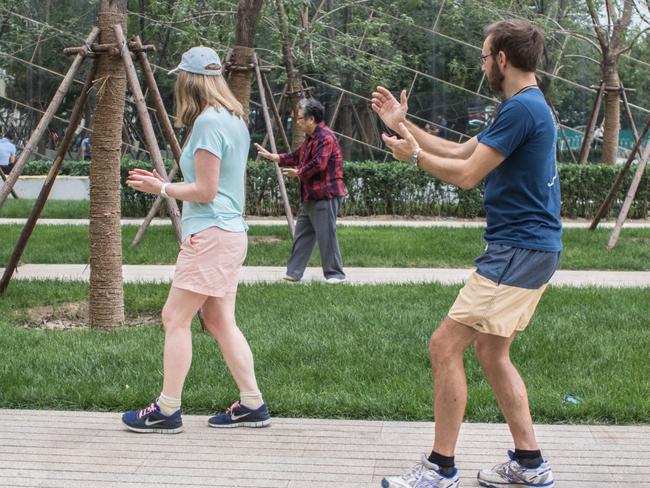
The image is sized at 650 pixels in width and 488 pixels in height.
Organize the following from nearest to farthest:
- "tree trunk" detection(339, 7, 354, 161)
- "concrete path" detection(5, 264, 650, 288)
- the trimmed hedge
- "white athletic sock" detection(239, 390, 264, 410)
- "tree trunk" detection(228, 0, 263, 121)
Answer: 1. "white athletic sock" detection(239, 390, 264, 410)
2. "concrete path" detection(5, 264, 650, 288)
3. "tree trunk" detection(228, 0, 263, 121)
4. the trimmed hedge
5. "tree trunk" detection(339, 7, 354, 161)

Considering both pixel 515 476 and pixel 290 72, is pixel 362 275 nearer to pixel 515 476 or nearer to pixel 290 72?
pixel 290 72

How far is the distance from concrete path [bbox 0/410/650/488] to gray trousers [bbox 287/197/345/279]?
4466 mm

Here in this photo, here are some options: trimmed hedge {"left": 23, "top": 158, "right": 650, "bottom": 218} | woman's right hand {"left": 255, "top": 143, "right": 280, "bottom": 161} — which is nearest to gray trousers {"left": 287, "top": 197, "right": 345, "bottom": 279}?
woman's right hand {"left": 255, "top": 143, "right": 280, "bottom": 161}

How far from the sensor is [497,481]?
164 inches

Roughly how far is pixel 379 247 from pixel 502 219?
7919mm

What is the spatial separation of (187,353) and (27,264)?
6494 mm

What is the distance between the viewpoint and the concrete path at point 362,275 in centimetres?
959

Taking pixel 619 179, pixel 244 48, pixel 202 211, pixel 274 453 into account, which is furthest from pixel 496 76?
pixel 619 179

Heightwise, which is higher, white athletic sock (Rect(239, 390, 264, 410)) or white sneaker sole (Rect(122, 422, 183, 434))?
white athletic sock (Rect(239, 390, 264, 410))

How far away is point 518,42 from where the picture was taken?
3.84 m

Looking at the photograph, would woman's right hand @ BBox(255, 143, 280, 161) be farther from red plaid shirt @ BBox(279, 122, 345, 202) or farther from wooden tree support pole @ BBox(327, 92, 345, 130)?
wooden tree support pole @ BBox(327, 92, 345, 130)

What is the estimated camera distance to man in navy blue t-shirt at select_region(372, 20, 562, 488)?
379 cm

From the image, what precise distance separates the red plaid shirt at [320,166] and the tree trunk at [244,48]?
174 centimetres

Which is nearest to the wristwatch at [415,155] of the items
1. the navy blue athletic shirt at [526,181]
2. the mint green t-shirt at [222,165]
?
the navy blue athletic shirt at [526,181]
